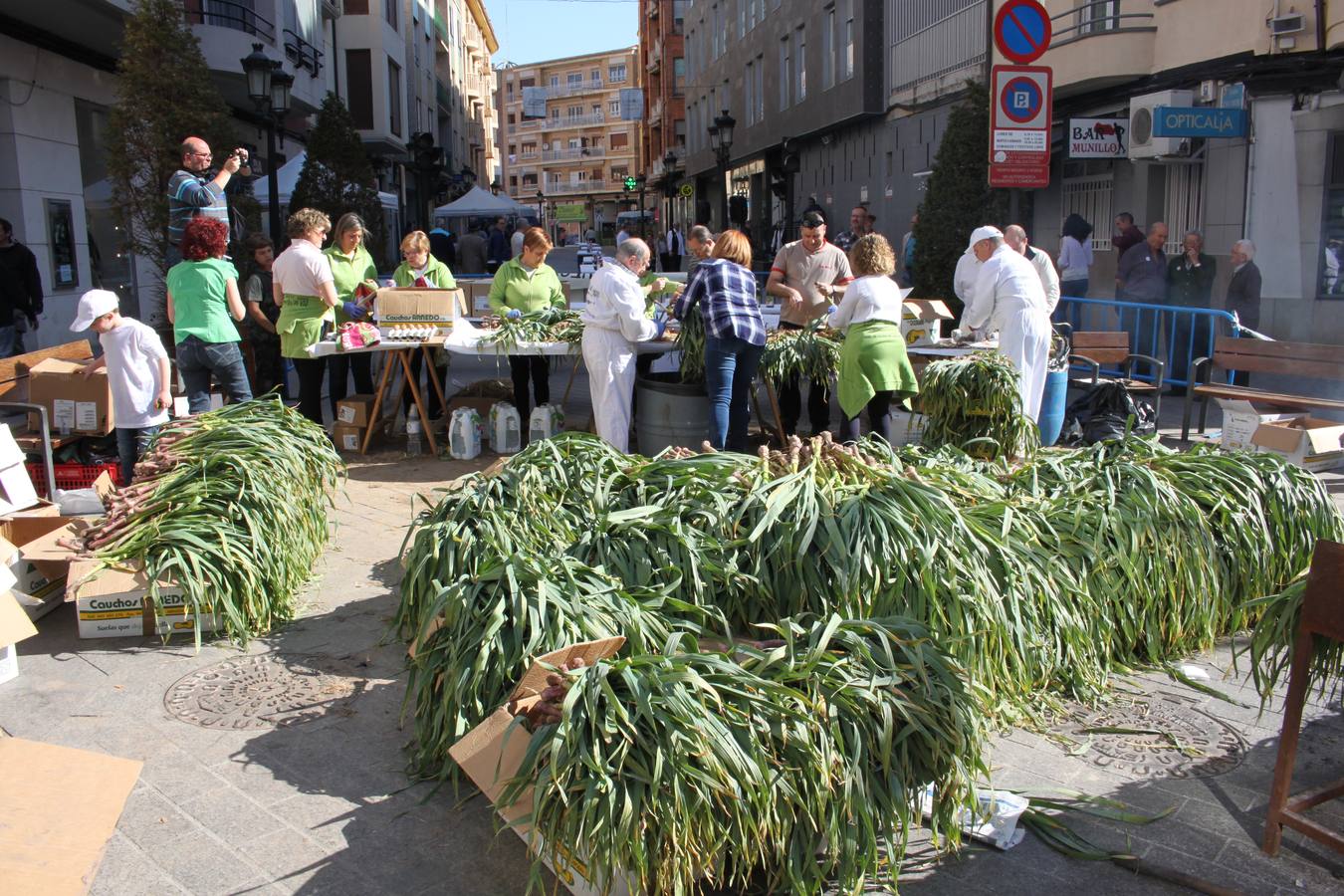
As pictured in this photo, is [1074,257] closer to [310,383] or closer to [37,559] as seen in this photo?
[310,383]

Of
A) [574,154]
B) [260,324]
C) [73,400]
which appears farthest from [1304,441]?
[574,154]

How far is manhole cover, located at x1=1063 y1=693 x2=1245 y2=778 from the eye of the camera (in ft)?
12.9

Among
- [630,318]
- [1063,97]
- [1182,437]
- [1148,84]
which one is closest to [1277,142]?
[1148,84]

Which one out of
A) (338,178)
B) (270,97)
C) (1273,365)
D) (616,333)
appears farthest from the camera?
(338,178)

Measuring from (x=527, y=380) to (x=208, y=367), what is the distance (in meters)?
2.65

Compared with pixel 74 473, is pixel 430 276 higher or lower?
higher

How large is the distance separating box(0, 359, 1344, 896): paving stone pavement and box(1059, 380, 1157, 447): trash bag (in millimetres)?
4080

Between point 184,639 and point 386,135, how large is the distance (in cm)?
2951

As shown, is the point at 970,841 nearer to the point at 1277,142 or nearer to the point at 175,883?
the point at 175,883

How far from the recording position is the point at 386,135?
3231 cm

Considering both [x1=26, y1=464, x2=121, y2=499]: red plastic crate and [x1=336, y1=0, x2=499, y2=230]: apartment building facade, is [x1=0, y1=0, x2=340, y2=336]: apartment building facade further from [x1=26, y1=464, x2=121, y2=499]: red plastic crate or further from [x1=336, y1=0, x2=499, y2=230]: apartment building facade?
[x1=336, y1=0, x2=499, y2=230]: apartment building facade

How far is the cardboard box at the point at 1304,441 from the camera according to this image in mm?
7625

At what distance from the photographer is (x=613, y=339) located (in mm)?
7891

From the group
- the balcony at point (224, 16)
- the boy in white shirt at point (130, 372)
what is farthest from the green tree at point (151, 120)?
the balcony at point (224, 16)
